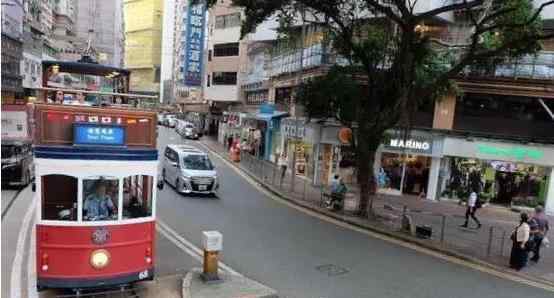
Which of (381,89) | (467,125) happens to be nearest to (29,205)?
(381,89)

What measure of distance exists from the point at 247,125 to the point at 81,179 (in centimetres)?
3553

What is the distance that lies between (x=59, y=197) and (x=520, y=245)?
37.1ft

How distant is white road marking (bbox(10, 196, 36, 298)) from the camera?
9289mm

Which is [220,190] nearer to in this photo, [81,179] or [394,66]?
[394,66]

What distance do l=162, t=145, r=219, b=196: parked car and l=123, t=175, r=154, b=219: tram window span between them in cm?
1125

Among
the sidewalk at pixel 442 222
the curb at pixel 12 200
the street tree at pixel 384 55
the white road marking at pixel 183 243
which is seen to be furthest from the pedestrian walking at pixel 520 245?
the curb at pixel 12 200

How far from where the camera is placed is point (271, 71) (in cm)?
3738

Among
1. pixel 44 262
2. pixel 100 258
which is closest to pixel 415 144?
pixel 100 258

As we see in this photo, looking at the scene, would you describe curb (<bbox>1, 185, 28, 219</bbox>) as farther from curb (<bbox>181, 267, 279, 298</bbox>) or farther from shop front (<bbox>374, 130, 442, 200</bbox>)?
shop front (<bbox>374, 130, 442, 200</bbox>)

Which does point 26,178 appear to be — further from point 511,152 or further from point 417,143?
point 511,152

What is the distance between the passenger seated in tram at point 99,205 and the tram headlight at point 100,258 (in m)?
0.58

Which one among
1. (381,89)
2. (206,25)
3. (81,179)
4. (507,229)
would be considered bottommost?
(507,229)

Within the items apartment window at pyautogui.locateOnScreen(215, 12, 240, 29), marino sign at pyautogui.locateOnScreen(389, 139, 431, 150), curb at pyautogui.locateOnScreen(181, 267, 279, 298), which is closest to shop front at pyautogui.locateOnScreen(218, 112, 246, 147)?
apartment window at pyautogui.locateOnScreen(215, 12, 240, 29)

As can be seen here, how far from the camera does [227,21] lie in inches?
1954
